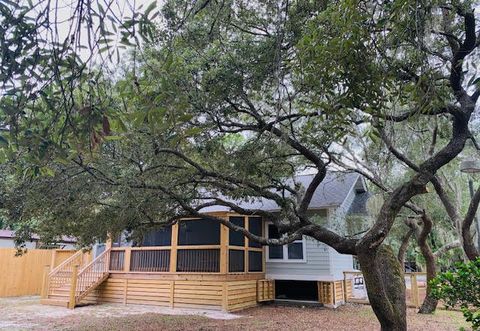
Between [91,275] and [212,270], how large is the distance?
4.40m

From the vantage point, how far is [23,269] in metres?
14.2

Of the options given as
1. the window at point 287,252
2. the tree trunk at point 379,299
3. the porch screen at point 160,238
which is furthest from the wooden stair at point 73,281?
the tree trunk at point 379,299

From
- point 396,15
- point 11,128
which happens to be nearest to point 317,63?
point 396,15

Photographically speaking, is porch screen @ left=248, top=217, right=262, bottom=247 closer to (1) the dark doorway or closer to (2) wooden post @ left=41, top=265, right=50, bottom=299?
(1) the dark doorway

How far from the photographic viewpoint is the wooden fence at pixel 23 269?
530 inches

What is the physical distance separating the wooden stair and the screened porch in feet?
1.45

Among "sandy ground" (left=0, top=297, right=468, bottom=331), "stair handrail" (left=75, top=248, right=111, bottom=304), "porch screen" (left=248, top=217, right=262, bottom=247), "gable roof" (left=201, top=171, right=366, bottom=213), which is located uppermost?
"gable roof" (left=201, top=171, right=366, bottom=213)

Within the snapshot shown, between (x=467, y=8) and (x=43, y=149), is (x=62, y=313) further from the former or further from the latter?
(x=467, y=8)

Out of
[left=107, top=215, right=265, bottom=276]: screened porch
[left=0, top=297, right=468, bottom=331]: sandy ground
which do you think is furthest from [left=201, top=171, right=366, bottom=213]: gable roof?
[left=0, top=297, right=468, bottom=331]: sandy ground

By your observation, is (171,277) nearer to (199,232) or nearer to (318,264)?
(199,232)

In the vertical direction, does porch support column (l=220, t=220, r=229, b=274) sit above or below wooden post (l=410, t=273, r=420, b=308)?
above

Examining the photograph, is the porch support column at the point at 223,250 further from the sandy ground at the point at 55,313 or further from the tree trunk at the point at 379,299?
the tree trunk at the point at 379,299

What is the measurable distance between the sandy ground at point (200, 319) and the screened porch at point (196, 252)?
48.7 inches

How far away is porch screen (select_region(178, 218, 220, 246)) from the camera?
11.3 metres
